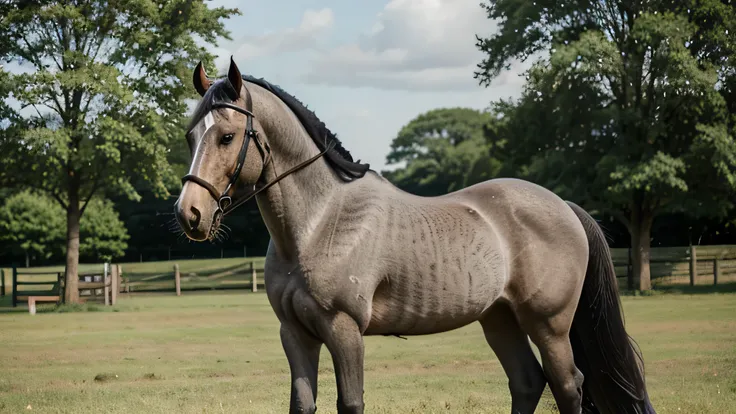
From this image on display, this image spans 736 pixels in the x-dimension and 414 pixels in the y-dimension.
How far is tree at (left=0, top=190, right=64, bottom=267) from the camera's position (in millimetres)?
45344

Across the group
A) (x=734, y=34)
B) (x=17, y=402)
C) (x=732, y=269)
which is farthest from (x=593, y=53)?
(x=17, y=402)

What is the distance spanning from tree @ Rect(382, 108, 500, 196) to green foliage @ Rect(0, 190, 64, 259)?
3017 cm

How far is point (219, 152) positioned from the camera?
4641 millimetres

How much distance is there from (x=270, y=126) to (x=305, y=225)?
0.60 meters

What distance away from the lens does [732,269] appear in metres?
29.8

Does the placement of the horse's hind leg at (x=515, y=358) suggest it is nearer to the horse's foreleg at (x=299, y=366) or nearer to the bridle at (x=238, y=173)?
the horse's foreleg at (x=299, y=366)

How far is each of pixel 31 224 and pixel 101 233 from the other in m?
3.93

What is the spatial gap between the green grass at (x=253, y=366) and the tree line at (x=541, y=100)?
6007 mm

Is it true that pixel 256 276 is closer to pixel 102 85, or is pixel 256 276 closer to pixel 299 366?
pixel 102 85

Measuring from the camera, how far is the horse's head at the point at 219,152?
4520 millimetres

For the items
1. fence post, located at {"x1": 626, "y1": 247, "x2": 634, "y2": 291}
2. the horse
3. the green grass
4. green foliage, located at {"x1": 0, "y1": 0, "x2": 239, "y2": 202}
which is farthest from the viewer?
fence post, located at {"x1": 626, "y1": 247, "x2": 634, "y2": 291}

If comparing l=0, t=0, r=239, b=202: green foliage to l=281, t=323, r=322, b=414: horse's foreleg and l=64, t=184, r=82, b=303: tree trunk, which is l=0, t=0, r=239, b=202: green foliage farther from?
l=281, t=323, r=322, b=414: horse's foreleg

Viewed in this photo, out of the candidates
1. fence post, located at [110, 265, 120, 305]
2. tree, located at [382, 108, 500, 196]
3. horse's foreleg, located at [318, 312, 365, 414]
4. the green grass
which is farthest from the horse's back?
tree, located at [382, 108, 500, 196]

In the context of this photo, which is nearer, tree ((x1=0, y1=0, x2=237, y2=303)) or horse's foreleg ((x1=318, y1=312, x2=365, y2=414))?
horse's foreleg ((x1=318, y1=312, x2=365, y2=414))
